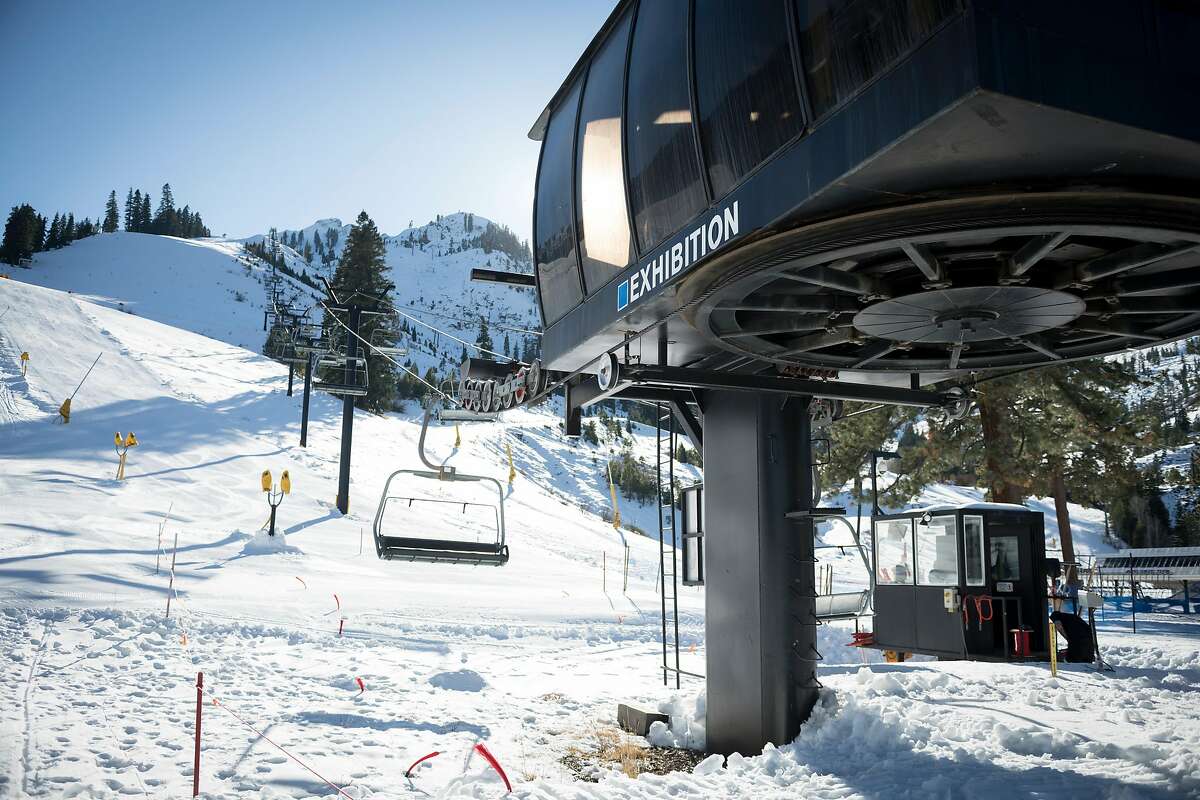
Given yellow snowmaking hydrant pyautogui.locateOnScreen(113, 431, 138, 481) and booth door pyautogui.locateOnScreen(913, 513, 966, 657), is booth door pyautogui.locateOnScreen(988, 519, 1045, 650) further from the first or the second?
yellow snowmaking hydrant pyautogui.locateOnScreen(113, 431, 138, 481)

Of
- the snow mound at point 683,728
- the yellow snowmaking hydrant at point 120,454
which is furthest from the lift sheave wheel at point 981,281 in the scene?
the yellow snowmaking hydrant at point 120,454

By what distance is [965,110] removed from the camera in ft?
11.8

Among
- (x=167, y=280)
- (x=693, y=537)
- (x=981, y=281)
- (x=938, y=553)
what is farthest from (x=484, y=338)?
(x=167, y=280)

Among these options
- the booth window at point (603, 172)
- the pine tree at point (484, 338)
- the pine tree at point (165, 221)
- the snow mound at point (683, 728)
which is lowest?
the snow mound at point (683, 728)

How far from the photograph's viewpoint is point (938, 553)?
42.1 feet

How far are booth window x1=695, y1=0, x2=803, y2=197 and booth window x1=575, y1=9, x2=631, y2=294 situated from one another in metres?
1.41

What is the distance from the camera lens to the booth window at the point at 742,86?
4.86 m

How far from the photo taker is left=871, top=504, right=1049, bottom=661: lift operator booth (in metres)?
12.2

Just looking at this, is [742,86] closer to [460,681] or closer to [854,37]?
[854,37]

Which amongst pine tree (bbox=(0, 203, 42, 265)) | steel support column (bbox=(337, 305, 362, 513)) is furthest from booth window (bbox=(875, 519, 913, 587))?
Answer: pine tree (bbox=(0, 203, 42, 265))

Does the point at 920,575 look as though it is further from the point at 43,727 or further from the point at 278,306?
the point at 278,306

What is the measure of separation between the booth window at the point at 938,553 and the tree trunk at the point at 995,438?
27.9 feet

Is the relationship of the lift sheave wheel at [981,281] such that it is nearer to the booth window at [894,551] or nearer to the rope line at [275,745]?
the rope line at [275,745]

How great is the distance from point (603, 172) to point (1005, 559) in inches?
366
